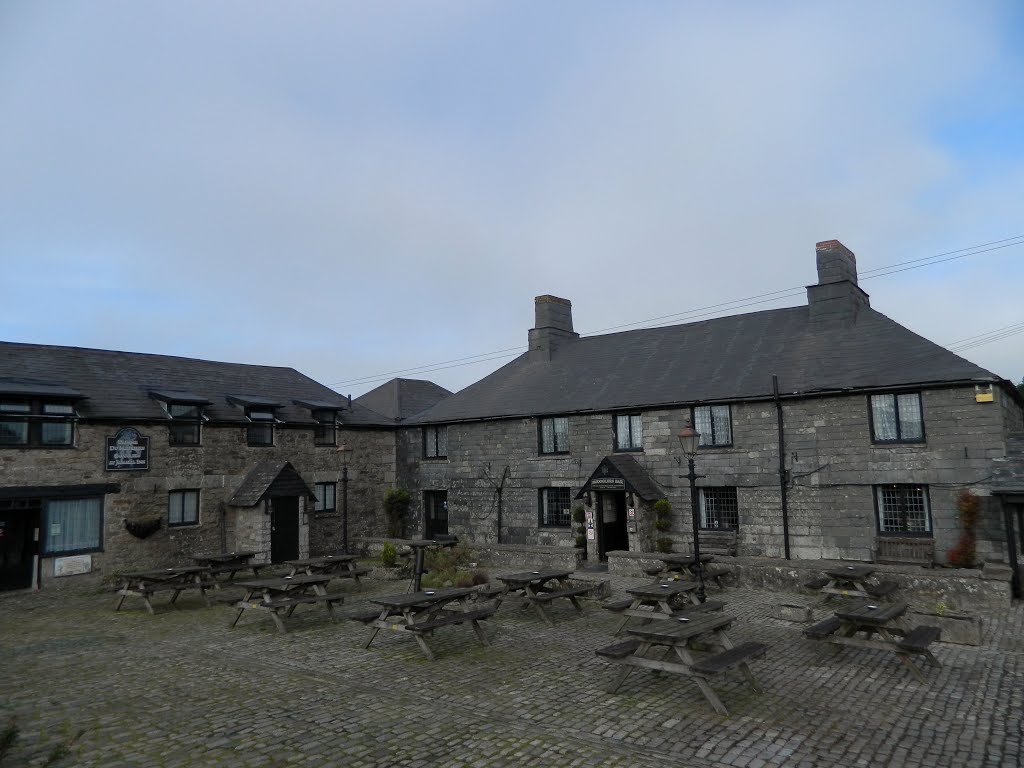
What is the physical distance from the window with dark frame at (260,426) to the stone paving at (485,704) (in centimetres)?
1005

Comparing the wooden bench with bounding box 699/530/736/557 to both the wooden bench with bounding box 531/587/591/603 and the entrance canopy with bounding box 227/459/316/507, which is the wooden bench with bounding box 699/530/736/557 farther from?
the entrance canopy with bounding box 227/459/316/507

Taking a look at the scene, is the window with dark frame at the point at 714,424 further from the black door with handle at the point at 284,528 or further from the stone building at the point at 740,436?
the black door with handle at the point at 284,528

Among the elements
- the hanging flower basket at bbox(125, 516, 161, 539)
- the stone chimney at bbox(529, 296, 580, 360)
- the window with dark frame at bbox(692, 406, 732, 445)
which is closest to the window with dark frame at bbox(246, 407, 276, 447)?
the hanging flower basket at bbox(125, 516, 161, 539)

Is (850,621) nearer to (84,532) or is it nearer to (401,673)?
(401,673)

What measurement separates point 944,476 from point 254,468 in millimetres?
18531

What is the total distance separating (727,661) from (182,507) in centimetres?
1672

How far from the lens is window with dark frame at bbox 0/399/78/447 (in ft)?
53.4

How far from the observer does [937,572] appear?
12.6 metres

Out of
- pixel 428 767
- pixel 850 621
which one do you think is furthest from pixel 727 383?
pixel 428 767

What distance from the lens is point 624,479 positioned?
61.0ft

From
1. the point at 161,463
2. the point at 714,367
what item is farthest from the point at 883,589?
the point at 161,463

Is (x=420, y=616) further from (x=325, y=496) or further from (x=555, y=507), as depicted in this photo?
(x=325, y=496)

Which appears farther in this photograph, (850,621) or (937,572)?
(937,572)

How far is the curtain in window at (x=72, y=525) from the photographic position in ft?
54.7
